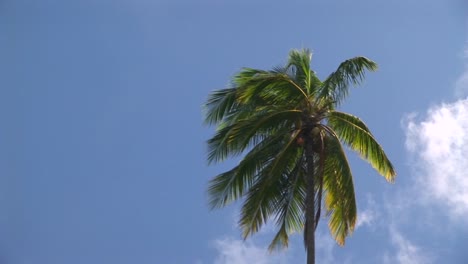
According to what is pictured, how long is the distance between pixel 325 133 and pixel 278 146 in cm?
124

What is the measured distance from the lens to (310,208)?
16766 millimetres

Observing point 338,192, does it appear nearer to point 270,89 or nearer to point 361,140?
point 361,140

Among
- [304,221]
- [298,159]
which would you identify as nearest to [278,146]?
[298,159]

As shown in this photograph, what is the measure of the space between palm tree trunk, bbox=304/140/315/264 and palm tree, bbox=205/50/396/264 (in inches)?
0.9

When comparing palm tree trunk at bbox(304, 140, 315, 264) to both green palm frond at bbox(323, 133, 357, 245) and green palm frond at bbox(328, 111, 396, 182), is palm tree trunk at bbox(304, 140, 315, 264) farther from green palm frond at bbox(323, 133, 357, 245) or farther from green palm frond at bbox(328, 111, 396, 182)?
green palm frond at bbox(328, 111, 396, 182)

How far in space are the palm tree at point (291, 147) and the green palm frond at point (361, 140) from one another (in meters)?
0.03

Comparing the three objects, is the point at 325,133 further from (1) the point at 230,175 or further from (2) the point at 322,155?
(1) the point at 230,175

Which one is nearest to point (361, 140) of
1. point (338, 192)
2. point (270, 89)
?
point (338, 192)

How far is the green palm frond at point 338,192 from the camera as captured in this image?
17.3 m

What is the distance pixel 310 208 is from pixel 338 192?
4.43 ft

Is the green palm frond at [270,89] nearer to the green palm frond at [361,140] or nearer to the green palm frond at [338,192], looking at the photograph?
the green palm frond at [361,140]

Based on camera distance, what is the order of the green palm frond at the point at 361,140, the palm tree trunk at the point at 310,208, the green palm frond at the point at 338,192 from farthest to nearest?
the green palm frond at the point at 361,140, the green palm frond at the point at 338,192, the palm tree trunk at the point at 310,208

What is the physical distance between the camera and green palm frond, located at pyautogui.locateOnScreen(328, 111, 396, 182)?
17.7 m

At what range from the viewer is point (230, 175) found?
679 inches
